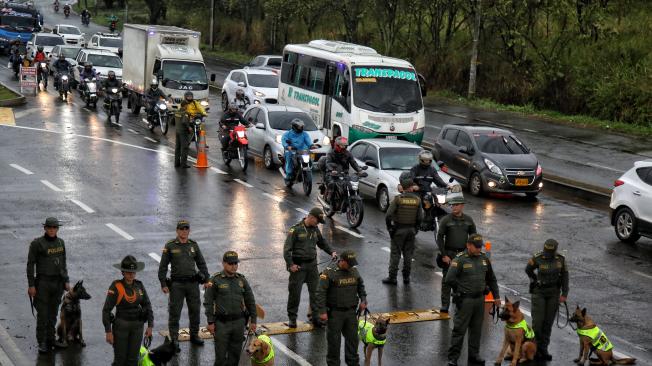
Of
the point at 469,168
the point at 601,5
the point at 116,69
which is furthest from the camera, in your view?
the point at 601,5

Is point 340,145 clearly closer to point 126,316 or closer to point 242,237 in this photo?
point 242,237

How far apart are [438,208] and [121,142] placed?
13453 millimetres

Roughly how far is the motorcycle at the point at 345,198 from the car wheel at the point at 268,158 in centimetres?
559

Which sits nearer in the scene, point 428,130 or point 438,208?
point 438,208

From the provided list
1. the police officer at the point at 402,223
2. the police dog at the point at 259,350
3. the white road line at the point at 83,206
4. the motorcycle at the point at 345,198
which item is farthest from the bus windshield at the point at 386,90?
the police dog at the point at 259,350

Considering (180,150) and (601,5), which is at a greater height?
(601,5)

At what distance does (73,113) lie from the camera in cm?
3681

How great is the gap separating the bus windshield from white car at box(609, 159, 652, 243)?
32.0ft

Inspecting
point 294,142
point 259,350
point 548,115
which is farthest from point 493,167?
point 548,115

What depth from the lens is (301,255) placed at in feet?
49.0

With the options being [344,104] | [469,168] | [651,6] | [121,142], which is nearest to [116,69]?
[121,142]

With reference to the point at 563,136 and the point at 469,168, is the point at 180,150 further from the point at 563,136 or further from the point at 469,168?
the point at 563,136

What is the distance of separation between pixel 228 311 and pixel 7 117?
24.9m

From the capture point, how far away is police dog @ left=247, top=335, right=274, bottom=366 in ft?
38.4
